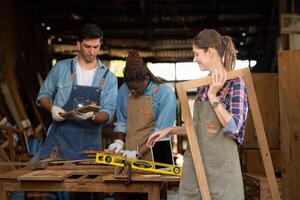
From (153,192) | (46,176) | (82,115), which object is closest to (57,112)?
(82,115)

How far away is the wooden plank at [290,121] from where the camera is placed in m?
4.20

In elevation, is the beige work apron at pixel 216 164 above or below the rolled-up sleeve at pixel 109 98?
below

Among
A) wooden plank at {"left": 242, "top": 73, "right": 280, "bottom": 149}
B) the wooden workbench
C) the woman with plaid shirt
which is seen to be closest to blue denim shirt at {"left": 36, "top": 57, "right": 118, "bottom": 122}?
the wooden workbench

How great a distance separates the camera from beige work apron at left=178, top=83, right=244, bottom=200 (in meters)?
2.60

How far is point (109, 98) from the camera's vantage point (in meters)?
4.18

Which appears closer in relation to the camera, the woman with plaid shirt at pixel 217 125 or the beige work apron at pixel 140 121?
the woman with plaid shirt at pixel 217 125

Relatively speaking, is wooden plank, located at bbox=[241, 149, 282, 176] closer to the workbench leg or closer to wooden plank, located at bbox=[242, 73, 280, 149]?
wooden plank, located at bbox=[242, 73, 280, 149]

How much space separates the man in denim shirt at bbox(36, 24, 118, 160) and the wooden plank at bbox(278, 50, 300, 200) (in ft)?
4.72

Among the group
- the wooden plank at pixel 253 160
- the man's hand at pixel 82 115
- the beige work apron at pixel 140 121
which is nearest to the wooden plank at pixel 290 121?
the wooden plank at pixel 253 160

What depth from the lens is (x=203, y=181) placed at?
2557 millimetres

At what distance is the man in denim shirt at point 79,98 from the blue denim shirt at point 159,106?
0.26 feet

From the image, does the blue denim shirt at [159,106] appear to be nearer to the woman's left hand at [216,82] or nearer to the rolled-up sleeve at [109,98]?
the rolled-up sleeve at [109,98]

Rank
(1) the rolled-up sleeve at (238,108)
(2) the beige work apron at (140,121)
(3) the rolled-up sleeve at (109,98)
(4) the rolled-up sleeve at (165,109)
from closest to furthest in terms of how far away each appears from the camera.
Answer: (1) the rolled-up sleeve at (238,108) → (4) the rolled-up sleeve at (165,109) → (2) the beige work apron at (140,121) → (3) the rolled-up sleeve at (109,98)

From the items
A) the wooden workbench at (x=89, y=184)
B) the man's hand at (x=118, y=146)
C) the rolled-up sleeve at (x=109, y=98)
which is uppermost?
the rolled-up sleeve at (x=109, y=98)
